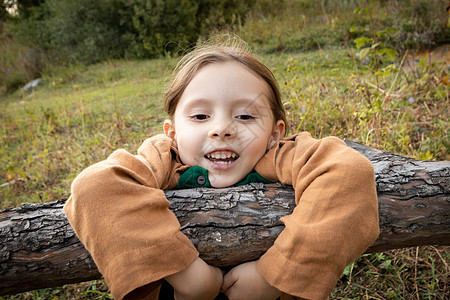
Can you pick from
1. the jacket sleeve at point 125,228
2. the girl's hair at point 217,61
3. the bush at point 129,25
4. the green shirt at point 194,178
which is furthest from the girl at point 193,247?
the bush at point 129,25

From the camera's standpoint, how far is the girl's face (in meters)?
1.48

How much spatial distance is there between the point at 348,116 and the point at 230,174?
1.87 meters

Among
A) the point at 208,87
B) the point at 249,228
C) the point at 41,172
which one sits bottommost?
the point at 41,172

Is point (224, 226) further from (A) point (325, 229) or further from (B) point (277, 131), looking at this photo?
(B) point (277, 131)

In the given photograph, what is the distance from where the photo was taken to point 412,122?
2.92 meters

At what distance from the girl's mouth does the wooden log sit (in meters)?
0.19

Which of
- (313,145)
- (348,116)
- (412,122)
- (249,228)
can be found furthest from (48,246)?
(412,122)

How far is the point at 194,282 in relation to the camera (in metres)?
1.15

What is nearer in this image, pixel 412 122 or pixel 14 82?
pixel 412 122

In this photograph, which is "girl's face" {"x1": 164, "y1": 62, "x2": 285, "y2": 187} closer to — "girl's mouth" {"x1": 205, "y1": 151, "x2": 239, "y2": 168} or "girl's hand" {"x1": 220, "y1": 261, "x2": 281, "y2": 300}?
"girl's mouth" {"x1": 205, "y1": 151, "x2": 239, "y2": 168}

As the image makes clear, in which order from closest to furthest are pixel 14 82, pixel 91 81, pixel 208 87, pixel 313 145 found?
1. pixel 313 145
2. pixel 208 87
3. pixel 91 81
4. pixel 14 82

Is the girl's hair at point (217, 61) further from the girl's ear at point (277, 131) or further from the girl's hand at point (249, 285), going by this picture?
the girl's hand at point (249, 285)

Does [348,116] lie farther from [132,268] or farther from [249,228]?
[132,268]

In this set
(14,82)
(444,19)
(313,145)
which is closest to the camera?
(313,145)
